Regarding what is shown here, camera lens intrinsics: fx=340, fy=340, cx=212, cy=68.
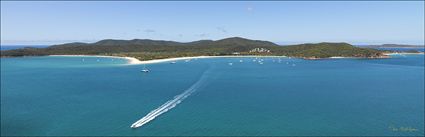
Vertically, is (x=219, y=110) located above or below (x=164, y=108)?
below

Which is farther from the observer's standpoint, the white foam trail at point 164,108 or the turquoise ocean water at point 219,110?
the white foam trail at point 164,108

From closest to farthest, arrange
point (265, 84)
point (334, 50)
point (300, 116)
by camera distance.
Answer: point (300, 116) < point (265, 84) < point (334, 50)

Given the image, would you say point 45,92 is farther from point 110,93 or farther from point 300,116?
point 300,116

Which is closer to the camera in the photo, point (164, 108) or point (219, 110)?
point (219, 110)

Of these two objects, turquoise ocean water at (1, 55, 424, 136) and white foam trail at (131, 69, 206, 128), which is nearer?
turquoise ocean water at (1, 55, 424, 136)

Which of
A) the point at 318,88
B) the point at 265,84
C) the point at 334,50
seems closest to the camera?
the point at 318,88

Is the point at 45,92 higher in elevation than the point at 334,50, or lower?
lower

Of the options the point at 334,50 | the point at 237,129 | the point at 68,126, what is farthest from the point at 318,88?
the point at 334,50

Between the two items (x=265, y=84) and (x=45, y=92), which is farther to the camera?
(x=265, y=84)

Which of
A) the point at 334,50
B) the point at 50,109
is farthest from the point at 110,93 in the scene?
the point at 334,50
